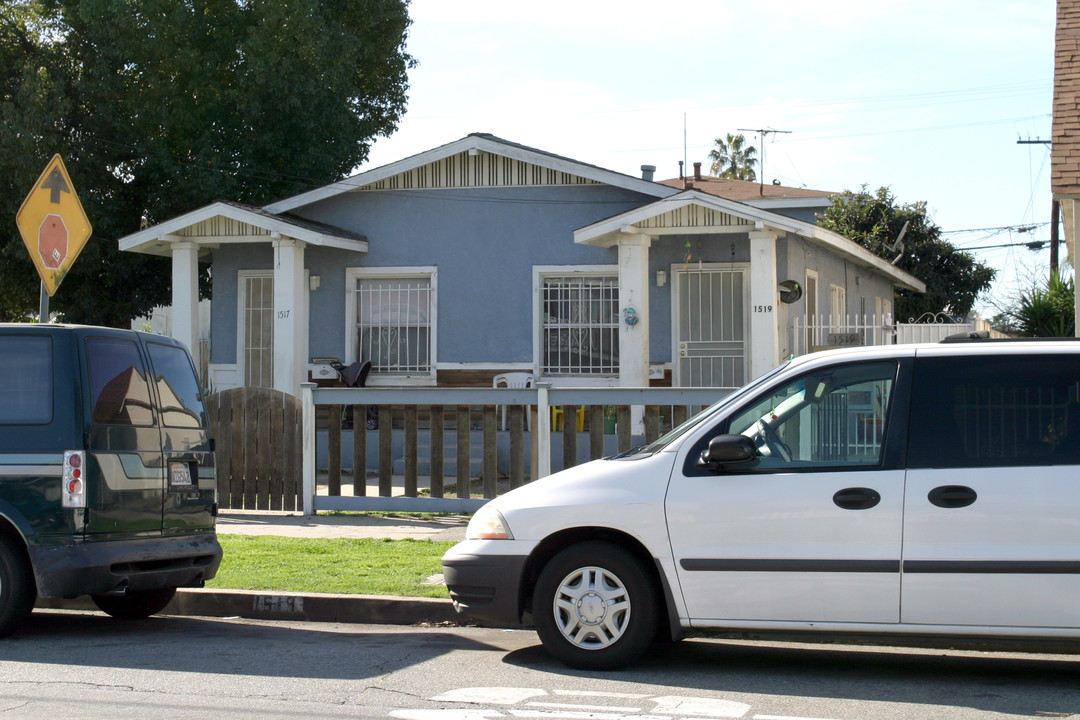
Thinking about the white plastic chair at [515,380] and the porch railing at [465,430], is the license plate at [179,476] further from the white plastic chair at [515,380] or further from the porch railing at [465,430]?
the white plastic chair at [515,380]

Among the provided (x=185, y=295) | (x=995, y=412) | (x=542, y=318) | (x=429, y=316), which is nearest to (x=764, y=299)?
(x=542, y=318)

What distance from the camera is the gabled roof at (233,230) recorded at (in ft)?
53.7

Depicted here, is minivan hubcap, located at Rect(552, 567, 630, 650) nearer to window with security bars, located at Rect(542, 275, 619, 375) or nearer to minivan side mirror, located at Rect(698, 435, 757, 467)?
minivan side mirror, located at Rect(698, 435, 757, 467)

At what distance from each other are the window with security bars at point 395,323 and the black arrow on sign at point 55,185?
26.1 feet

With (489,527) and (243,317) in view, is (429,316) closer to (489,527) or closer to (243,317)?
(243,317)

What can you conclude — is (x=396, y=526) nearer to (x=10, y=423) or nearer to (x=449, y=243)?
(x=10, y=423)

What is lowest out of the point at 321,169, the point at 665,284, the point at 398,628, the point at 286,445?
the point at 398,628

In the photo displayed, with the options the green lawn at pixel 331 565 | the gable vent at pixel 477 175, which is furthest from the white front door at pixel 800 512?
the gable vent at pixel 477 175

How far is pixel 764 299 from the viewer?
14922 mm

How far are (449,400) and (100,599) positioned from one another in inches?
178

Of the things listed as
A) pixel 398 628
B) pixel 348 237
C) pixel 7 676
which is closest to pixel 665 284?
pixel 348 237

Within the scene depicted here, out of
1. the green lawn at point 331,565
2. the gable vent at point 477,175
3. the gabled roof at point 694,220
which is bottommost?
the green lawn at point 331,565

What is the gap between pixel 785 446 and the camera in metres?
6.04

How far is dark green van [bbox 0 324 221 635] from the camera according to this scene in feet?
22.5
